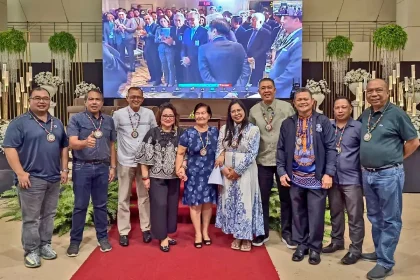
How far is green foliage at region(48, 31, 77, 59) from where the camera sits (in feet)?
31.3

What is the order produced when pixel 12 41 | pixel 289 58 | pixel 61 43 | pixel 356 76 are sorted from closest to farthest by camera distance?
pixel 12 41 < pixel 356 76 < pixel 61 43 < pixel 289 58

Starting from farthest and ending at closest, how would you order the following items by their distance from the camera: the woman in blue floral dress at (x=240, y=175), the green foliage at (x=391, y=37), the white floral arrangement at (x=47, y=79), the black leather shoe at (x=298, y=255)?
the white floral arrangement at (x=47, y=79) → the green foliage at (x=391, y=37) → the woman in blue floral dress at (x=240, y=175) → the black leather shoe at (x=298, y=255)

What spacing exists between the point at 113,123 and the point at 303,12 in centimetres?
818

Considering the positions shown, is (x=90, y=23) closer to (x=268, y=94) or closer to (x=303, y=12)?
(x=303, y=12)

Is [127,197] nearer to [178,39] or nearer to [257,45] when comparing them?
[178,39]

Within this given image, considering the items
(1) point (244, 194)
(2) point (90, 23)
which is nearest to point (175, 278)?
(1) point (244, 194)

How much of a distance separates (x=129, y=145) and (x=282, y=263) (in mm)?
1769

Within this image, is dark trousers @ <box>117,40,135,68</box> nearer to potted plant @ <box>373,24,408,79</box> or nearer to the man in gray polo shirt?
potted plant @ <box>373,24,408,79</box>

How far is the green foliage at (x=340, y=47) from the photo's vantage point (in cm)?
962

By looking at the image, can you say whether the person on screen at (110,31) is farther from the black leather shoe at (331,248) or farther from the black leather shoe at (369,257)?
the black leather shoe at (369,257)

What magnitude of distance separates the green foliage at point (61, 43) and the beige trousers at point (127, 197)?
6.39 metres

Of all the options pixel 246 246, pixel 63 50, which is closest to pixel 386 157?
pixel 246 246

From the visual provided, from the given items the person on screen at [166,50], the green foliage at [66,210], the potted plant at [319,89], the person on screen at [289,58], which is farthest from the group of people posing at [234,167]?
the person on screen at [289,58]

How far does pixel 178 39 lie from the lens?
32.7 ft
